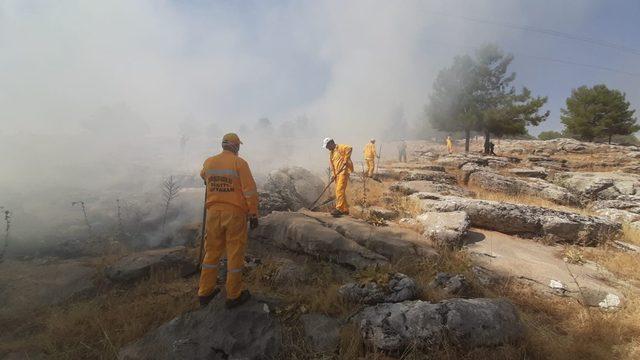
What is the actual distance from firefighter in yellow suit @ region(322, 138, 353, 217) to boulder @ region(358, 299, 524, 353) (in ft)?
13.3

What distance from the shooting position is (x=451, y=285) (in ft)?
14.2

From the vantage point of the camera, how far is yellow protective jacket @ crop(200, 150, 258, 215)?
156 inches

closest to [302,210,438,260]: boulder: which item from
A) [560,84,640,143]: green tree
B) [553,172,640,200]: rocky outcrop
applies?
[553,172,640,200]: rocky outcrop

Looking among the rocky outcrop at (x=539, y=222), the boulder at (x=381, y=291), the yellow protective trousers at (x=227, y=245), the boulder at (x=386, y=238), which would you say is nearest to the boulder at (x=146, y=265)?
the yellow protective trousers at (x=227, y=245)

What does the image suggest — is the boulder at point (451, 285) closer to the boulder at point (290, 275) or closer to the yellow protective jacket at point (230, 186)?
the boulder at point (290, 275)

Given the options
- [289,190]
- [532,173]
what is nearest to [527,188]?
[532,173]

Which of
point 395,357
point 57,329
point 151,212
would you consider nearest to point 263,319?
point 395,357

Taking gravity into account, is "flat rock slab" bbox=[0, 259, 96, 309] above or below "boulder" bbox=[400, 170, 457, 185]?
below

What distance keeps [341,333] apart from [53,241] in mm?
7793

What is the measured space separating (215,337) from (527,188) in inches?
423

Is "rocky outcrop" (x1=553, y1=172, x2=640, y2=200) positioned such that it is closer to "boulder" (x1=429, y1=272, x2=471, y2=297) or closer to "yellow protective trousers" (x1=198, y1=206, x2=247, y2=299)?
"boulder" (x1=429, y1=272, x2=471, y2=297)

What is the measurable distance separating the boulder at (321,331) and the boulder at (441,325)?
0.31 meters

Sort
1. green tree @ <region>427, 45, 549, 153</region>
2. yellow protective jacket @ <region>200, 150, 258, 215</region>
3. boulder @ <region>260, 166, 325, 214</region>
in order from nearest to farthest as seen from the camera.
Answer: yellow protective jacket @ <region>200, 150, 258, 215</region> → boulder @ <region>260, 166, 325, 214</region> → green tree @ <region>427, 45, 549, 153</region>

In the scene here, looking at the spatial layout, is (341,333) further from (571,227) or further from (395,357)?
(571,227)
